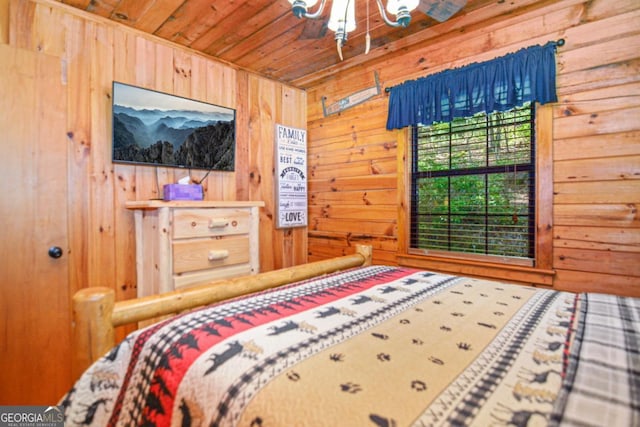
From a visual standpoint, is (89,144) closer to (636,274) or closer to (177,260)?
(177,260)

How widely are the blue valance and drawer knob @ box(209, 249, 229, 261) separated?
172 centimetres

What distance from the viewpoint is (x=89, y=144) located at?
218cm

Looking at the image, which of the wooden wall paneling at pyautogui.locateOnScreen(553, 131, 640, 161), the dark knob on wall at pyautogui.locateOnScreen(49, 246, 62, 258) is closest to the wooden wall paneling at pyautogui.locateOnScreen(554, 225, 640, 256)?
the wooden wall paneling at pyautogui.locateOnScreen(553, 131, 640, 161)

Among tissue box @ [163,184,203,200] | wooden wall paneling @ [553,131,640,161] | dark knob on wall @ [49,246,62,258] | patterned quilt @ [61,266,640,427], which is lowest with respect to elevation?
patterned quilt @ [61,266,640,427]

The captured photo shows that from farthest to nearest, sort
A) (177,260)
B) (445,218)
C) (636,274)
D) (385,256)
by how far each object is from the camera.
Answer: (385,256), (445,218), (177,260), (636,274)

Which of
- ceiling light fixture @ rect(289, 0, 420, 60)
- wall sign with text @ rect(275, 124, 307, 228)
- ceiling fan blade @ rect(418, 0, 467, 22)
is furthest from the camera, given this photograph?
wall sign with text @ rect(275, 124, 307, 228)

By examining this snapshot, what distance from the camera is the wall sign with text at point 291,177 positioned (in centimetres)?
331

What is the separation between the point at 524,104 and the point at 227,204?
2195 millimetres

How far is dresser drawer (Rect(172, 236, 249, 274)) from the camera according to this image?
204 cm

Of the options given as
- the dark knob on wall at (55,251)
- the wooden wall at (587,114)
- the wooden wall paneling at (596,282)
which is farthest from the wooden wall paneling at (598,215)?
the dark knob on wall at (55,251)

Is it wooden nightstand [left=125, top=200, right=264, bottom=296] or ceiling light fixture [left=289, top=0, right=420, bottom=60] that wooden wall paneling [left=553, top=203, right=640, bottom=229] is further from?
wooden nightstand [left=125, top=200, right=264, bottom=296]

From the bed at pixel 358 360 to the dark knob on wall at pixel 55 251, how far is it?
4.18ft

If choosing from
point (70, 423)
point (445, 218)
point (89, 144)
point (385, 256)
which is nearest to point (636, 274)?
point (445, 218)

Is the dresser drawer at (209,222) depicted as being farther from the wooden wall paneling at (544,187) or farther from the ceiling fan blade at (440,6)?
the wooden wall paneling at (544,187)
